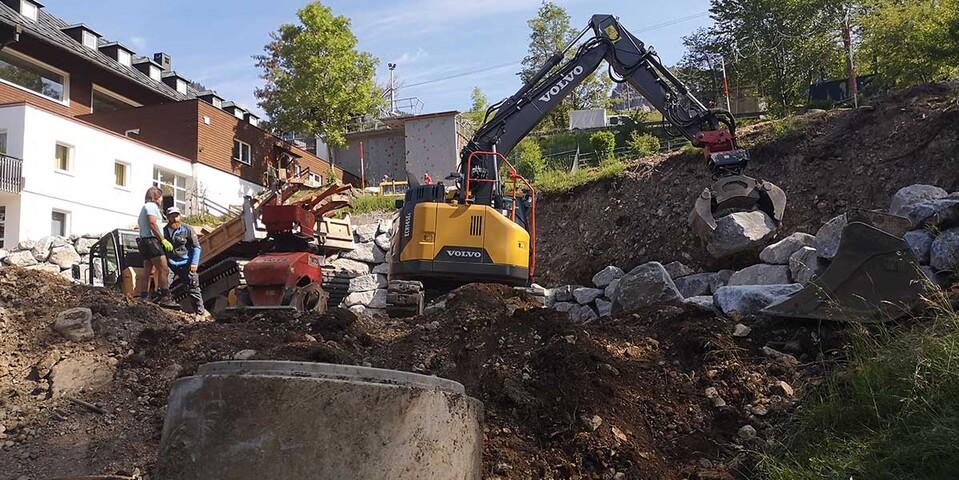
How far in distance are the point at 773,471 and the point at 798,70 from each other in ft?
104

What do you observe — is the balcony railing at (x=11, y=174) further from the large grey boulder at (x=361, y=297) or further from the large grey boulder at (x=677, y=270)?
the large grey boulder at (x=677, y=270)

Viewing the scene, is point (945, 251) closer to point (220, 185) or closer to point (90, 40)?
point (220, 185)

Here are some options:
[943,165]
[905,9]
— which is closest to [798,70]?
[905,9]

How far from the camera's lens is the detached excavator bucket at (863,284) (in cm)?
539

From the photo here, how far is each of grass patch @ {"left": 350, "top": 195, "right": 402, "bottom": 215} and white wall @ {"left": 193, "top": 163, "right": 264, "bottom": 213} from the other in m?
7.86

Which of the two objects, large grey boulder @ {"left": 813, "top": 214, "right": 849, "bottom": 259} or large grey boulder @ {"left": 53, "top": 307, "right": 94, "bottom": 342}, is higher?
large grey boulder @ {"left": 813, "top": 214, "right": 849, "bottom": 259}

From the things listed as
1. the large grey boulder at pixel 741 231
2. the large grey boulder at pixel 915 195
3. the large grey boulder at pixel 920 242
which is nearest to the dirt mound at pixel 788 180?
the large grey boulder at pixel 741 231

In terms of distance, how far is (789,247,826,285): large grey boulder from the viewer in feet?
28.7

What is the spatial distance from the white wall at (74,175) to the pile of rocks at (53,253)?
3.56ft

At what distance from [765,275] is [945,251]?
3.53 m

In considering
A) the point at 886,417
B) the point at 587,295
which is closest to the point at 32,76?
the point at 587,295

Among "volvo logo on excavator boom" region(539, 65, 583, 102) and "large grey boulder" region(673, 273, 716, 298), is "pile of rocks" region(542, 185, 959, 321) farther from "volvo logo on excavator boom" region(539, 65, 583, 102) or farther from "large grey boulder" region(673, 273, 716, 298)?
"volvo logo on excavator boom" region(539, 65, 583, 102)

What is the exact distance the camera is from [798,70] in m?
32.2

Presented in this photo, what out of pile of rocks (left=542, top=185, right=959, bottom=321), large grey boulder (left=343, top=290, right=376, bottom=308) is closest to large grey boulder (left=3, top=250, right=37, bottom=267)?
large grey boulder (left=343, top=290, right=376, bottom=308)
